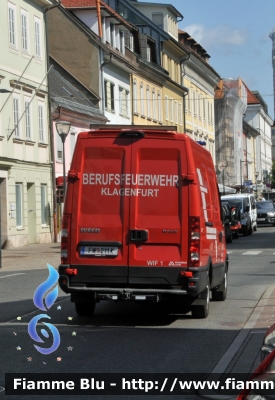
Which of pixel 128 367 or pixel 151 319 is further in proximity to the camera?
pixel 151 319

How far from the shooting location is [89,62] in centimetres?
5038

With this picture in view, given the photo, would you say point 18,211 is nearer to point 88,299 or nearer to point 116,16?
point 116,16

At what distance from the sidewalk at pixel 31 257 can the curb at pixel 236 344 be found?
12.5 m

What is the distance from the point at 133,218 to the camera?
1238cm

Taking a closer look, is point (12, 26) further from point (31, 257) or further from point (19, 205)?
point (31, 257)

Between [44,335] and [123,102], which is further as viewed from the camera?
[123,102]

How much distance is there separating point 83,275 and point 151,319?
1.65 m

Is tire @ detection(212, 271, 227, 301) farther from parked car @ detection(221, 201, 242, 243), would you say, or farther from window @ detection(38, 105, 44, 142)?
window @ detection(38, 105, 44, 142)

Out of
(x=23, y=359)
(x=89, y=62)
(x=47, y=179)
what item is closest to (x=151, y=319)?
(x=23, y=359)

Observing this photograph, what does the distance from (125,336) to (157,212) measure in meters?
1.81

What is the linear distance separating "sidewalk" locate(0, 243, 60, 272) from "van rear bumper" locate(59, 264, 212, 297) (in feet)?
47.4

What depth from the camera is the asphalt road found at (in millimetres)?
9203

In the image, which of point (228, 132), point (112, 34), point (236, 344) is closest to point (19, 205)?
point (112, 34)

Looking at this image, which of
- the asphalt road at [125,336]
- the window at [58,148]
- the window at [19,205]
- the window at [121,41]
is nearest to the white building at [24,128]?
the window at [19,205]
